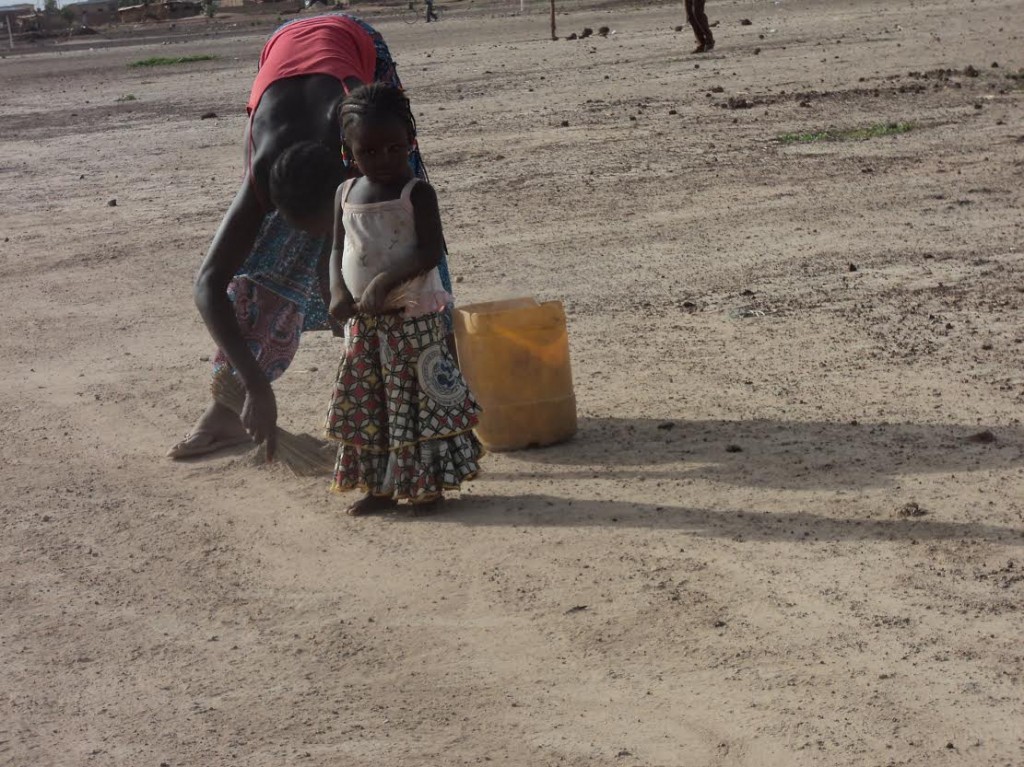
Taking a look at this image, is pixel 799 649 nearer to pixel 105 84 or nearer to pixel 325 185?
pixel 325 185

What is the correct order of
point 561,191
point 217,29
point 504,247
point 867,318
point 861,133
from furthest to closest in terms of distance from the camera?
point 217,29, point 861,133, point 561,191, point 504,247, point 867,318

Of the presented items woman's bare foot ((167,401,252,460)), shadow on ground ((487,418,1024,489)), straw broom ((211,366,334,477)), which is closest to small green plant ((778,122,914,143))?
shadow on ground ((487,418,1024,489))

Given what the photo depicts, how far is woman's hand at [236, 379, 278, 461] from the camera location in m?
4.82

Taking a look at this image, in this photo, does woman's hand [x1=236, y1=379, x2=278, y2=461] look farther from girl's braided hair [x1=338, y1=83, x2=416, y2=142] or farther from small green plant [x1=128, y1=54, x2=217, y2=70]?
small green plant [x1=128, y1=54, x2=217, y2=70]

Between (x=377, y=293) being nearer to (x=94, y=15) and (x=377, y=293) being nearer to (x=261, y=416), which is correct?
(x=261, y=416)

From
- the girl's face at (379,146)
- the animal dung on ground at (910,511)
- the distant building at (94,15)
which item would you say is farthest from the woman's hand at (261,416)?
the distant building at (94,15)

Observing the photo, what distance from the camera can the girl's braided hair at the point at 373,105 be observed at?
4270 mm

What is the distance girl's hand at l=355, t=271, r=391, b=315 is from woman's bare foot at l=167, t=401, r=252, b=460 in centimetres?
136

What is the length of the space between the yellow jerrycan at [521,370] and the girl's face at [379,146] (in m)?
0.94

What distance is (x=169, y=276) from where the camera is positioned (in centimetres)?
855

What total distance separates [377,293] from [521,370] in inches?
37.3

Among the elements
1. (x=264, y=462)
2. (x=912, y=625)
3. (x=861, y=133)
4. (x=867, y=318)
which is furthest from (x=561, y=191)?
(x=912, y=625)

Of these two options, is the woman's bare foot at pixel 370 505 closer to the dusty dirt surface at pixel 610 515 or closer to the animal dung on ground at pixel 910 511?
the dusty dirt surface at pixel 610 515

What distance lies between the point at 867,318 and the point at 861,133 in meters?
4.96
